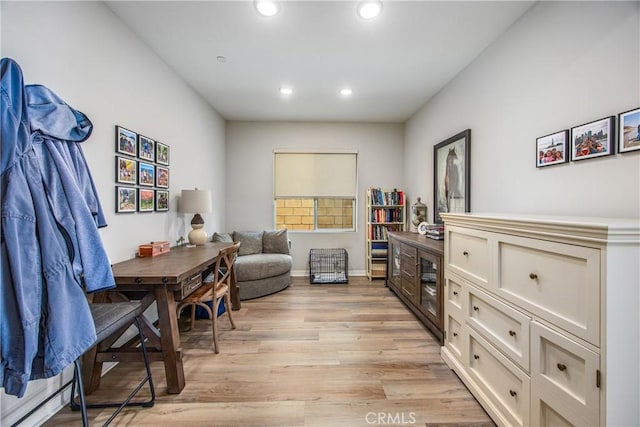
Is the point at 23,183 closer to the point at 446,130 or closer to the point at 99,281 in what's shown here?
the point at 99,281

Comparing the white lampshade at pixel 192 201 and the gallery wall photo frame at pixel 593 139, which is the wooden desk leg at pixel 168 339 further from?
the gallery wall photo frame at pixel 593 139

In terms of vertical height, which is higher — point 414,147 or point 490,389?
point 414,147

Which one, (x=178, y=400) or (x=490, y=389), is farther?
(x=178, y=400)

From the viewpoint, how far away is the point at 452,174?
10.0 ft

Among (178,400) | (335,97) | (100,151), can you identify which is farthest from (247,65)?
(178,400)

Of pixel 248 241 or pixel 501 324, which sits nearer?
pixel 501 324

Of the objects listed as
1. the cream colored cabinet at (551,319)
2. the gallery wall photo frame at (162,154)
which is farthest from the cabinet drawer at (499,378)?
the gallery wall photo frame at (162,154)

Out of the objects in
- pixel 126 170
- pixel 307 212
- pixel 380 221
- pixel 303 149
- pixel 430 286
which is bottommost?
pixel 430 286

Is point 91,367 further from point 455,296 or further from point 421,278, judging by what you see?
point 421,278

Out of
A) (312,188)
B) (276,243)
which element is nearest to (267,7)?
(312,188)

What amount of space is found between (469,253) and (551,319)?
65 cm

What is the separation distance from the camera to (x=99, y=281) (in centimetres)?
124

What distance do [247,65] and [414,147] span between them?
274 cm

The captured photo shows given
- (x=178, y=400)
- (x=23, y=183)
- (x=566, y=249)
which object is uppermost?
(x=23, y=183)
